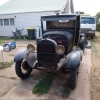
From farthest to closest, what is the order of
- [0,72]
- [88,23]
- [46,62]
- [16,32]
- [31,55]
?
[16,32] < [88,23] < [0,72] < [31,55] < [46,62]

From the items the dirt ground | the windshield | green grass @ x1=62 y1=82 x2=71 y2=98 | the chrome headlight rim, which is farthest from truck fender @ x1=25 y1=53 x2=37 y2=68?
the windshield

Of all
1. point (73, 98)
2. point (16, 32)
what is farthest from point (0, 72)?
point (16, 32)

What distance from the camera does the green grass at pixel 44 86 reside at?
10.1 feet

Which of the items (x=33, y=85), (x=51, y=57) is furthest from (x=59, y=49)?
(x=33, y=85)

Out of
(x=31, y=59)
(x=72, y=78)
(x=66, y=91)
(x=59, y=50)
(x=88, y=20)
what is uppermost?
(x=88, y=20)

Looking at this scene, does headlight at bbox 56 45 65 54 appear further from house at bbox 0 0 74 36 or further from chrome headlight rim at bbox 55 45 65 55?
house at bbox 0 0 74 36

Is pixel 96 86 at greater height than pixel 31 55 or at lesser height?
lesser

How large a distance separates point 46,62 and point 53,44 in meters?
0.57

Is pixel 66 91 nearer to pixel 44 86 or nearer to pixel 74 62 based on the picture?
pixel 44 86

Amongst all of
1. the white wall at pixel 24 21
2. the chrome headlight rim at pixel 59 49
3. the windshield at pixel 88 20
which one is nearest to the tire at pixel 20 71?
the chrome headlight rim at pixel 59 49

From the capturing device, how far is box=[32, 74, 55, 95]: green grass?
3.06 meters

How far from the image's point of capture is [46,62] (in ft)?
11.2

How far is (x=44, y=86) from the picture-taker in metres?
3.29

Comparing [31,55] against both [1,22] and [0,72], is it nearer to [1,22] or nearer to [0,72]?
[0,72]
